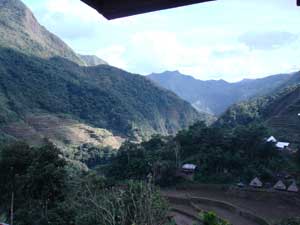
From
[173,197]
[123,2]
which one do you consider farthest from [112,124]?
[123,2]

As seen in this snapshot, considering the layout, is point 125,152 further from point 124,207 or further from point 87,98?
point 87,98

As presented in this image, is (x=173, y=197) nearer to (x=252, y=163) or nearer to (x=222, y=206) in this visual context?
(x=222, y=206)

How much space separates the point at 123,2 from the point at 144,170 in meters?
26.4

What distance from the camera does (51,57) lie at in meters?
71.1

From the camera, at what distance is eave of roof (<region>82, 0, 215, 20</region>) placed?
1.24 metres

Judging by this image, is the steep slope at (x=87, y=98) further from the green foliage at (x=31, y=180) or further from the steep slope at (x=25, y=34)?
the green foliage at (x=31, y=180)

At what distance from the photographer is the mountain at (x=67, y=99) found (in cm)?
4531

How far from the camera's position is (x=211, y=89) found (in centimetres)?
16300

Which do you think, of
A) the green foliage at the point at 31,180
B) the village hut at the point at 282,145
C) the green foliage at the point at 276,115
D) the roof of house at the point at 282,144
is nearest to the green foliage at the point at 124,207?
the green foliage at the point at 31,180

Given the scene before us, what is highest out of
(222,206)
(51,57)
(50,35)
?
(50,35)

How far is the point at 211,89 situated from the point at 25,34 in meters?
102

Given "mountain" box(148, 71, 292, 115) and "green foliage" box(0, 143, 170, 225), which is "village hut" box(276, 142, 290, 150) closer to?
"green foliage" box(0, 143, 170, 225)

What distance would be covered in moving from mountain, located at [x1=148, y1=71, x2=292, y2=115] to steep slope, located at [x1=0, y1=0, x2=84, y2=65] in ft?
187

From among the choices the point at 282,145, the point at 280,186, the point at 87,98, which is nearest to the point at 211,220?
the point at 280,186
